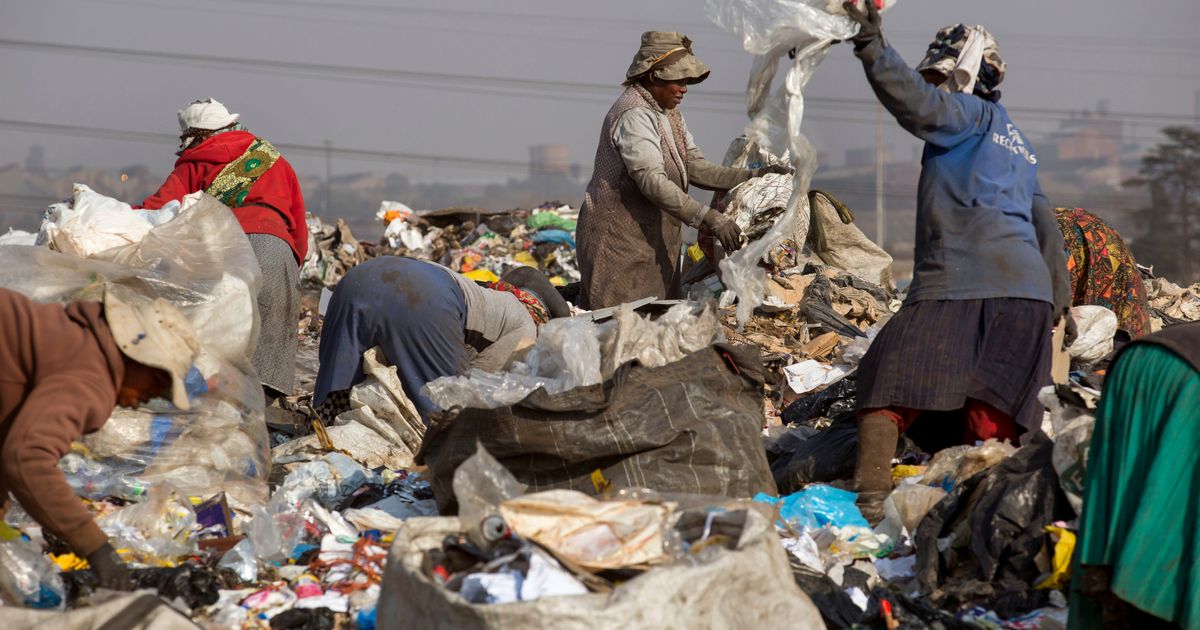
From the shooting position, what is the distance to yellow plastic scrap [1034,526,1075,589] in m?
3.48

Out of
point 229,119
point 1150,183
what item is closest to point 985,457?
point 229,119

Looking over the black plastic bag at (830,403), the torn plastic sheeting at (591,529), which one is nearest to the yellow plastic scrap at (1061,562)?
the torn plastic sheeting at (591,529)

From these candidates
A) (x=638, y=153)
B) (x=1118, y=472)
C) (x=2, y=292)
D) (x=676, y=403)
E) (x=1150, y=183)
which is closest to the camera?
(x=1118, y=472)

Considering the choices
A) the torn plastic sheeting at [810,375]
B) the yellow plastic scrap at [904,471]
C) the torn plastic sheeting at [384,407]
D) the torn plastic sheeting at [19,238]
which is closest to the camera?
the yellow plastic scrap at [904,471]

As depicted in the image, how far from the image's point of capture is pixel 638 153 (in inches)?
229

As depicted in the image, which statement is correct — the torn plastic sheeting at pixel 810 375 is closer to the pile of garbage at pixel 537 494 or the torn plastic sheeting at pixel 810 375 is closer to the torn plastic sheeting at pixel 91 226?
the pile of garbage at pixel 537 494

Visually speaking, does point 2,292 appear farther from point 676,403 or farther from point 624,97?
point 624,97

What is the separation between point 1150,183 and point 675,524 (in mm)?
39182

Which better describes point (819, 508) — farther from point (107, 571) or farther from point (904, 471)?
point (107, 571)

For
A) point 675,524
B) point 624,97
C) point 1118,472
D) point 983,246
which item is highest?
point 624,97

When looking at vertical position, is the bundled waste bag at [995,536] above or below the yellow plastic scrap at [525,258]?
above

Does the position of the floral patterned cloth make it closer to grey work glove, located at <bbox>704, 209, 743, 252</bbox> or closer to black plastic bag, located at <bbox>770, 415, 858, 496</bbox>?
grey work glove, located at <bbox>704, 209, 743, 252</bbox>

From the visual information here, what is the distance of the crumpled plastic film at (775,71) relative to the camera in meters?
4.22

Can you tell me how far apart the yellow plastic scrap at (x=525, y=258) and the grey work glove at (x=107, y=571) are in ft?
24.6
